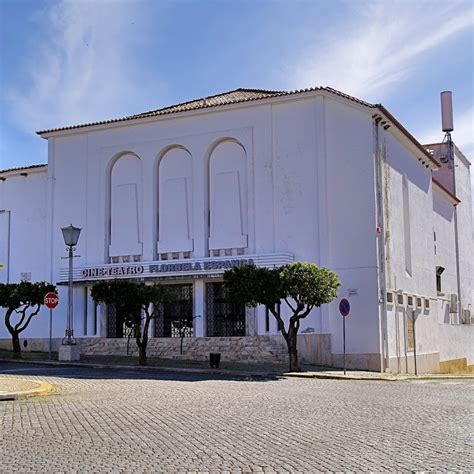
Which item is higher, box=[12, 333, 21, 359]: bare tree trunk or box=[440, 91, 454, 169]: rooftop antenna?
box=[440, 91, 454, 169]: rooftop antenna

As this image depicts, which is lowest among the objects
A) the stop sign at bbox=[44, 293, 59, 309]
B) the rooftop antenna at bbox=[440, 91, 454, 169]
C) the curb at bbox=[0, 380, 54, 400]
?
the curb at bbox=[0, 380, 54, 400]

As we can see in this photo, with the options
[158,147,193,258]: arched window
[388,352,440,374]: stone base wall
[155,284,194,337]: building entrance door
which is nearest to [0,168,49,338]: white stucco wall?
[158,147,193,258]: arched window

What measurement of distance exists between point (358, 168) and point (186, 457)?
23.3 m

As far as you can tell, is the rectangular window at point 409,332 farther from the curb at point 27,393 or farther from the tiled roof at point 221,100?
the curb at point 27,393

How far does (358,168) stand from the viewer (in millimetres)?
30766

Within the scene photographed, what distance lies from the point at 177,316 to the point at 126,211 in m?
5.74

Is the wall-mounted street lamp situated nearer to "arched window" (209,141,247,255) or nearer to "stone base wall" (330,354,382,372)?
"arched window" (209,141,247,255)

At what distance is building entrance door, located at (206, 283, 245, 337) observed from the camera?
32.0 m

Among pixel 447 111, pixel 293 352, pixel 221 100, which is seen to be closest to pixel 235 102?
pixel 221 100

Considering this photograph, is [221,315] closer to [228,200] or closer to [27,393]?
[228,200]

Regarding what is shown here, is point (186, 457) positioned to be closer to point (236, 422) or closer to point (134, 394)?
→ point (236, 422)

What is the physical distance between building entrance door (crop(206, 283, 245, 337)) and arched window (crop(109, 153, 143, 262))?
4.24 meters

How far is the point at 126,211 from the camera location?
1384 inches

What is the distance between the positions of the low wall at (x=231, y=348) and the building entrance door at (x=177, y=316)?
0.62 meters
